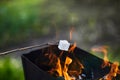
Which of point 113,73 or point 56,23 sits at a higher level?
point 56,23

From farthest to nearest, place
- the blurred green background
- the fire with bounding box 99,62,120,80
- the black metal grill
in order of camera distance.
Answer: the blurred green background → the black metal grill → the fire with bounding box 99,62,120,80

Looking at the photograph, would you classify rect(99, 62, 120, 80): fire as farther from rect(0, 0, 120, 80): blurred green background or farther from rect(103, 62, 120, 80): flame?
rect(0, 0, 120, 80): blurred green background

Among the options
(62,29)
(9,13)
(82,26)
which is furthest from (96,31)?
(9,13)

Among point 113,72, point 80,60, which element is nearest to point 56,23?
point 80,60

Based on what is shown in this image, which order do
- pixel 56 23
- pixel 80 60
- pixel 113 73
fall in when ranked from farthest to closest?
1. pixel 56 23
2. pixel 80 60
3. pixel 113 73

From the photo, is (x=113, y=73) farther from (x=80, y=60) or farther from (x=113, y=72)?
(x=80, y=60)

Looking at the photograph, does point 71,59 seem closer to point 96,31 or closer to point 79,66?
point 79,66

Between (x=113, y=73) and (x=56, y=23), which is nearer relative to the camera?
(x=113, y=73)

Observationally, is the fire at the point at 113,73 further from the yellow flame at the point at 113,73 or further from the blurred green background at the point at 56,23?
the blurred green background at the point at 56,23

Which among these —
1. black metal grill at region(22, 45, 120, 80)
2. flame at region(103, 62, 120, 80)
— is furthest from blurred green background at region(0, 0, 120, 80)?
flame at region(103, 62, 120, 80)
